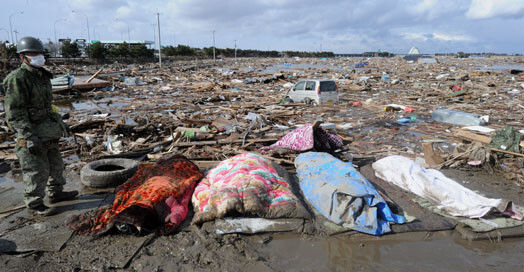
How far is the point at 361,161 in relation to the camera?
6.86 m

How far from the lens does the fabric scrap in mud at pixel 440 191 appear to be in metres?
4.23

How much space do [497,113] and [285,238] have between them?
1394 cm

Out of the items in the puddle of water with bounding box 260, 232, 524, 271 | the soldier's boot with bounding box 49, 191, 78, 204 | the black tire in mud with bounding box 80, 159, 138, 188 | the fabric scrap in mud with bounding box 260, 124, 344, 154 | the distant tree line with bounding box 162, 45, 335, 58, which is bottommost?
the puddle of water with bounding box 260, 232, 524, 271

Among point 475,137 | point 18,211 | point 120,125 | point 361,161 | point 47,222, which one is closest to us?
point 47,222

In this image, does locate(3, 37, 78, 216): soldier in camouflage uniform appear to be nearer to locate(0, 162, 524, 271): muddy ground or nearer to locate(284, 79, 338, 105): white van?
locate(0, 162, 524, 271): muddy ground

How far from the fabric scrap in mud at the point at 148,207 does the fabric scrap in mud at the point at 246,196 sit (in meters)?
0.26

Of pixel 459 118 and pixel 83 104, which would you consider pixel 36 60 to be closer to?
pixel 459 118

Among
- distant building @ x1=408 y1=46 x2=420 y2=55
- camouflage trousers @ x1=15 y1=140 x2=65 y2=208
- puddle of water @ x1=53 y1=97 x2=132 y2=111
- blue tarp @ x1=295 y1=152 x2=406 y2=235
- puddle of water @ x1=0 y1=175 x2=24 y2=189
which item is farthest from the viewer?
distant building @ x1=408 y1=46 x2=420 y2=55

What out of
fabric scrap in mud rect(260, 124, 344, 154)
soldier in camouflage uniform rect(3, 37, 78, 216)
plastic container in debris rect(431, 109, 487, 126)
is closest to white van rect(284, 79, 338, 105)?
plastic container in debris rect(431, 109, 487, 126)

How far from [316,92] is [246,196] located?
11.6 m

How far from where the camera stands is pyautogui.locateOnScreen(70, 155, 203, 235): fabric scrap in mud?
3.87m

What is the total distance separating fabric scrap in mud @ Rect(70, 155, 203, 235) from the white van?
11107 mm

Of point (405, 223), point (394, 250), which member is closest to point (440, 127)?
point (405, 223)

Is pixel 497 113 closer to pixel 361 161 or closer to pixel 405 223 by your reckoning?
pixel 361 161
